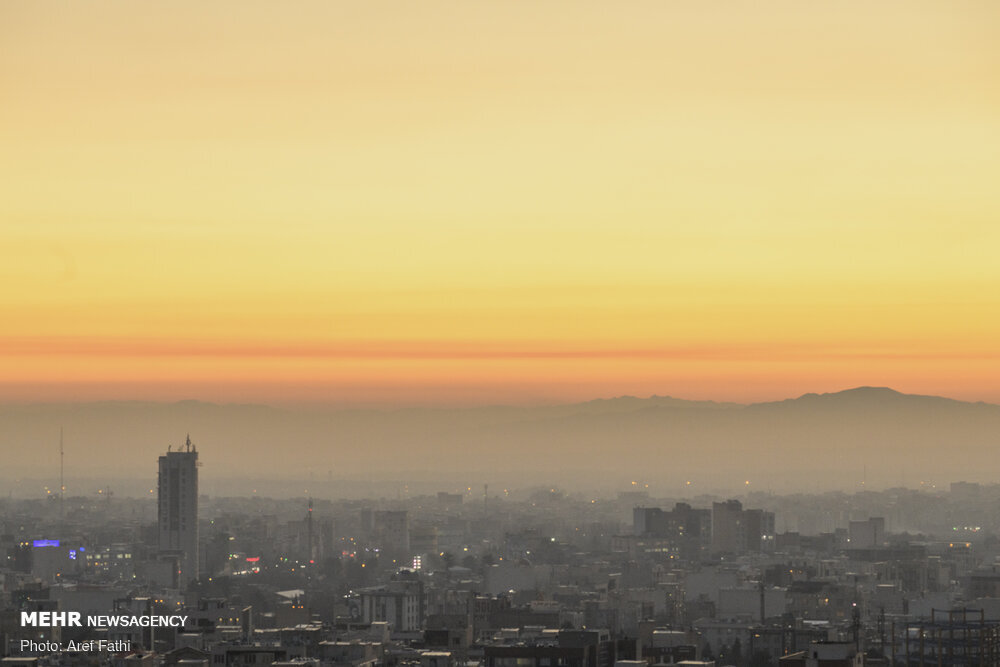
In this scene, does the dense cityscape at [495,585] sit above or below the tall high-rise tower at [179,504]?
below

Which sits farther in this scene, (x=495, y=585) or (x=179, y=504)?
(x=179, y=504)

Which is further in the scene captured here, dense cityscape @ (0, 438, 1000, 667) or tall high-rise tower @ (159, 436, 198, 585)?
tall high-rise tower @ (159, 436, 198, 585)

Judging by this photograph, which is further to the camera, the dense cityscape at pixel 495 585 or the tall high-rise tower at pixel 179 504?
the tall high-rise tower at pixel 179 504

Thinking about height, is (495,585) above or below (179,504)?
below

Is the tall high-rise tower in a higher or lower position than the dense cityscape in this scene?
higher
